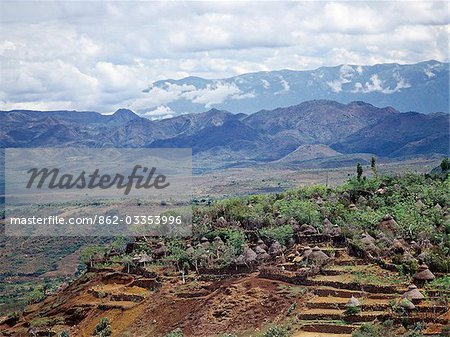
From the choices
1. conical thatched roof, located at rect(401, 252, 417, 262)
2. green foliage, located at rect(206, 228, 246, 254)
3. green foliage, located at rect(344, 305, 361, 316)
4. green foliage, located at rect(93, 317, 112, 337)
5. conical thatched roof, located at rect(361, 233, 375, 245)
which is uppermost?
conical thatched roof, located at rect(361, 233, 375, 245)

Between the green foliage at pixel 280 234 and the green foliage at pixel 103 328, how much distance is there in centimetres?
1320

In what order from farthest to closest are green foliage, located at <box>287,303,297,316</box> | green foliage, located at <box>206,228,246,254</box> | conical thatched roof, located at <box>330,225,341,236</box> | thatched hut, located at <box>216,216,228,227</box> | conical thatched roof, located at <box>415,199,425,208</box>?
thatched hut, located at <box>216,216,228,227</box> → conical thatched roof, located at <box>415,199,425,208</box> → green foliage, located at <box>206,228,246,254</box> → conical thatched roof, located at <box>330,225,341,236</box> → green foliage, located at <box>287,303,297,316</box>

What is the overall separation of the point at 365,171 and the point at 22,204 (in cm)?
6520

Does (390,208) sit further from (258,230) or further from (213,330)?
(213,330)

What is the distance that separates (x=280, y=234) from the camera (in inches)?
2168

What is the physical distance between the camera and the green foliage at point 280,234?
54.9 m

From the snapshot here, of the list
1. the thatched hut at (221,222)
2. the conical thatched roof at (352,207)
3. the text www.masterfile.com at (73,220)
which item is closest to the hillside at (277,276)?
the thatched hut at (221,222)

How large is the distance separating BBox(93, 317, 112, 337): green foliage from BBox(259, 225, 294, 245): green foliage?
43.3ft

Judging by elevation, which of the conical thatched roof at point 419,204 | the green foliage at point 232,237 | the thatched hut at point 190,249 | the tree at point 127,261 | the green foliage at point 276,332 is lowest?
the green foliage at point 276,332

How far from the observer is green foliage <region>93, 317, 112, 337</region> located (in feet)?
155

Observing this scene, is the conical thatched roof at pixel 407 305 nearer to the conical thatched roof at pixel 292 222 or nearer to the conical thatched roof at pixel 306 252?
the conical thatched roof at pixel 306 252

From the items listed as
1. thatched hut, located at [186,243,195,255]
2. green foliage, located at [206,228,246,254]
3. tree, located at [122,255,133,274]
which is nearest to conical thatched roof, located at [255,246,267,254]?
green foliage, located at [206,228,246,254]

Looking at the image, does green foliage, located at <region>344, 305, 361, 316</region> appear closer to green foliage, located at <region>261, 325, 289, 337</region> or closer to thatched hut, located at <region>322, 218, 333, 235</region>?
green foliage, located at <region>261, 325, 289, 337</region>

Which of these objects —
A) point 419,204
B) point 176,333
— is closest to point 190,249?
point 176,333
